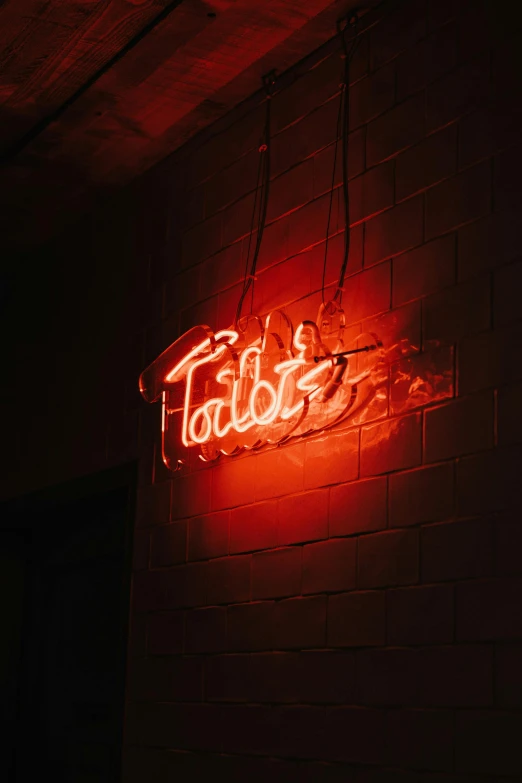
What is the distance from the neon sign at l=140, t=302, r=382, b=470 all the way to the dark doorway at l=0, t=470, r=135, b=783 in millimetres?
742

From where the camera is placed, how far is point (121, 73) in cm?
366

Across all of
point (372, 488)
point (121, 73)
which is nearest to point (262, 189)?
point (121, 73)

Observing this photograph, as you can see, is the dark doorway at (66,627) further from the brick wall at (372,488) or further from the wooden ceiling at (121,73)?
the wooden ceiling at (121,73)

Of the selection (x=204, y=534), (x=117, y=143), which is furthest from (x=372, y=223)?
(x=117, y=143)

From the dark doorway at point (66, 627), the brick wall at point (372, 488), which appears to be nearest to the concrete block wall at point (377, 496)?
the brick wall at point (372, 488)

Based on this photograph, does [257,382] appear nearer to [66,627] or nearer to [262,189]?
[262,189]

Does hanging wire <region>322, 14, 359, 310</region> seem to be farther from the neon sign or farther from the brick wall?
the neon sign

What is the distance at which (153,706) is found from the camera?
3.61 metres

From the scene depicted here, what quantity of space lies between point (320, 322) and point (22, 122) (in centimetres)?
176

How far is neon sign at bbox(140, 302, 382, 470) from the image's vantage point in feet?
9.58

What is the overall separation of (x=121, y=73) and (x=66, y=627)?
2.55 meters

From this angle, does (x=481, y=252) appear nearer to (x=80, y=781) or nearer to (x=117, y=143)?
(x=117, y=143)

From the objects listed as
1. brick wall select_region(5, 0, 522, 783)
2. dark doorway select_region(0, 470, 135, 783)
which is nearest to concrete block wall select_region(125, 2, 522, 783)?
brick wall select_region(5, 0, 522, 783)

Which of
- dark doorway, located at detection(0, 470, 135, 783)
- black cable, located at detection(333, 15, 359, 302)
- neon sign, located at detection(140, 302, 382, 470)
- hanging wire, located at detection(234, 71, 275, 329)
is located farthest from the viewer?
dark doorway, located at detection(0, 470, 135, 783)
